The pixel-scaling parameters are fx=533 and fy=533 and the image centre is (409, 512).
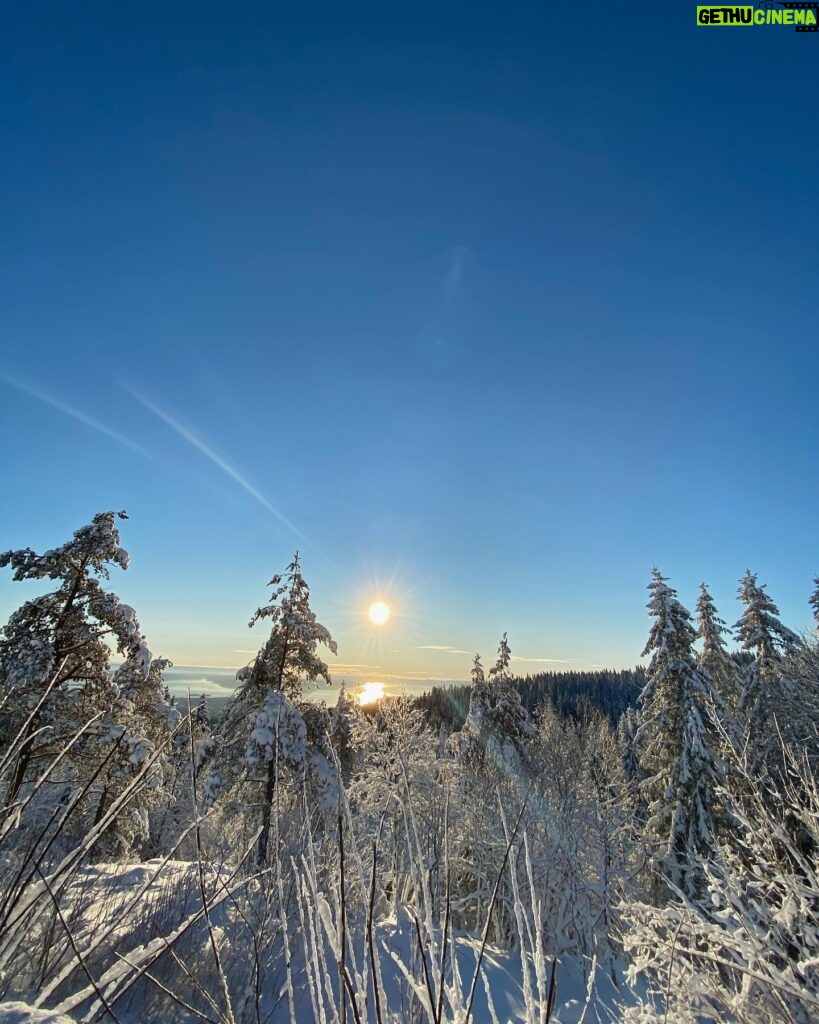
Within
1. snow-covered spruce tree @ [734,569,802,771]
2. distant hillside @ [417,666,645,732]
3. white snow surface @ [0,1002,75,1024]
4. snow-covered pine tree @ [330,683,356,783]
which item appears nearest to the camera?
white snow surface @ [0,1002,75,1024]

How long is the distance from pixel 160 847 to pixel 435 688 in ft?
323


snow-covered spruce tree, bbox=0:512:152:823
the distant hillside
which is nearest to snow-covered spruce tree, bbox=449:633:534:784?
snow-covered spruce tree, bbox=0:512:152:823

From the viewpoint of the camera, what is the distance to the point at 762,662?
805 inches

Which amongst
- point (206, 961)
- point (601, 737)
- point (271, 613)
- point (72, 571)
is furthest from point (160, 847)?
point (601, 737)

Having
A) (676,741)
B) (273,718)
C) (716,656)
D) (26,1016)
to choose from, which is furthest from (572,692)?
(26,1016)

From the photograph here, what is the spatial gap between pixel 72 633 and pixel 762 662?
75.6 ft

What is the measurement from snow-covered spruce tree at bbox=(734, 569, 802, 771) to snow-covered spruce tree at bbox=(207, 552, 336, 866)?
14468 millimetres

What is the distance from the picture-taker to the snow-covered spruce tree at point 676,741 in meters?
16.7

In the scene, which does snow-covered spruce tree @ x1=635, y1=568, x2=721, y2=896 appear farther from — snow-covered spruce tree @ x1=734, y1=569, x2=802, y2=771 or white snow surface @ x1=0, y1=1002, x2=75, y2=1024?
white snow surface @ x1=0, y1=1002, x2=75, y2=1024

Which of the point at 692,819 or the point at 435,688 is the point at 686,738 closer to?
the point at 692,819

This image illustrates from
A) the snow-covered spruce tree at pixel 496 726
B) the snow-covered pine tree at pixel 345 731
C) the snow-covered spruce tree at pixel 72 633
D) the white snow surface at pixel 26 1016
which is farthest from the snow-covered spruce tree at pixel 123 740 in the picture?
the snow-covered spruce tree at pixel 496 726

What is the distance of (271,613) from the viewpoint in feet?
55.4

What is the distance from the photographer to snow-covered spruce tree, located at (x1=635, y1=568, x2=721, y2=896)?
16.7 m

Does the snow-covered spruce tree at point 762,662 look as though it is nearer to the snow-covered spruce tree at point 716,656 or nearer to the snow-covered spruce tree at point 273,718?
the snow-covered spruce tree at point 716,656
